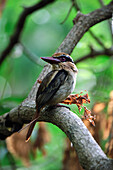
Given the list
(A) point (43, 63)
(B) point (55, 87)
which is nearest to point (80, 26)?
(B) point (55, 87)

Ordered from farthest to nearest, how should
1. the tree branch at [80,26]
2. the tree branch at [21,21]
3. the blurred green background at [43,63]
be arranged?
the tree branch at [21,21] < the blurred green background at [43,63] < the tree branch at [80,26]

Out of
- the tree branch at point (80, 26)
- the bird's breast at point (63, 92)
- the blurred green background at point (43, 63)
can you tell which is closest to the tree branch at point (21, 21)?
the blurred green background at point (43, 63)

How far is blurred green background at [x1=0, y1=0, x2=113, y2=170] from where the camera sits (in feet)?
14.8

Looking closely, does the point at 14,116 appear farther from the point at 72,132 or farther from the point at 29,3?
the point at 29,3

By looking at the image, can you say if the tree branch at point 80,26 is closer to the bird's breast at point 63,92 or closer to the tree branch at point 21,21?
the bird's breast at point 63,92

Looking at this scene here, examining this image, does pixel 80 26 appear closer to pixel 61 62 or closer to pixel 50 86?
pixel 61 62

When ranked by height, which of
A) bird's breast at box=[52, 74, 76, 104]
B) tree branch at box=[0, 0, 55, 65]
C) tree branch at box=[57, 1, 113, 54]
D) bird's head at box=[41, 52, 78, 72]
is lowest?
bird's breast at box=[52, 74, 76, 104]

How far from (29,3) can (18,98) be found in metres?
4.21

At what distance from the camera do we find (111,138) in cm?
275

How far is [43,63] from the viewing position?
5.73 meters

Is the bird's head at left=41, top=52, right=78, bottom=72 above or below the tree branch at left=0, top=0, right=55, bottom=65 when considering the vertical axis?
below

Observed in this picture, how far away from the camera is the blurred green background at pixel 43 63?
451 centimetres

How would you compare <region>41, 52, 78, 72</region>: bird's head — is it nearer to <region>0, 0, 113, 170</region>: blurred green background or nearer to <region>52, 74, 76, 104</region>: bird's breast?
<region>52, 74, 76, 104</region>: bird's breast

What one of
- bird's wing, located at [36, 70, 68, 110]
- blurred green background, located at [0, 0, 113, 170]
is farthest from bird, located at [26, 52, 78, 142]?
blurred green background, located at [0, 0, 113, 170]
